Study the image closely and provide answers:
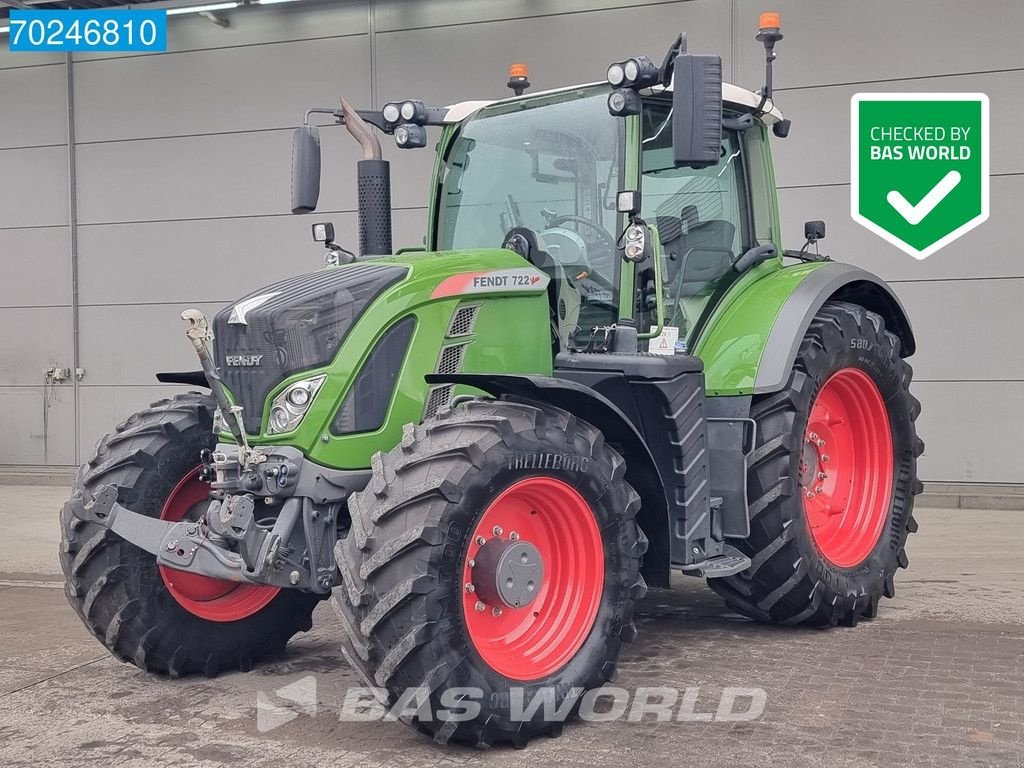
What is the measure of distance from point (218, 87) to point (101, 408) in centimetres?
373

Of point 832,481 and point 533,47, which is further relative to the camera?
point 533,47

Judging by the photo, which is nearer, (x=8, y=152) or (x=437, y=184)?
(x=437, y=184)

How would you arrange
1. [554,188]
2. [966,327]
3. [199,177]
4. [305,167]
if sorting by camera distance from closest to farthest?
[554,188] < [305,167] < [966,327] < [199,177]

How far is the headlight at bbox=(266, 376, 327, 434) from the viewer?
14.9 ft

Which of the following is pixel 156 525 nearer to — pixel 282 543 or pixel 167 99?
pixel 282 543

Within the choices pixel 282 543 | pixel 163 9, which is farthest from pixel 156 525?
pixel 163 9

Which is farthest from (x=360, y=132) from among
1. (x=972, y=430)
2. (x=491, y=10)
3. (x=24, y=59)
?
(x=24, y=59)

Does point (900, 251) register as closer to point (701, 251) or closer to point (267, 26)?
point (701, 251)

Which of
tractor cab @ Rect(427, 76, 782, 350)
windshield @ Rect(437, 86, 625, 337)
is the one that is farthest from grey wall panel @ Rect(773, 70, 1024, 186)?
windshield @ Rect(437, 86, 625, 337)

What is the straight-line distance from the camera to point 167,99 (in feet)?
43.7

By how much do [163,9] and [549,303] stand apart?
9.12 meters

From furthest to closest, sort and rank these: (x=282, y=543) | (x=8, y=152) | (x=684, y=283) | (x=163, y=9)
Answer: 1. (x=8, y=152)
2. (x=163, y=9)
3. (x=684, y=283)
4. (x=282, y=543)

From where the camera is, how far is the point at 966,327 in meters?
10.7

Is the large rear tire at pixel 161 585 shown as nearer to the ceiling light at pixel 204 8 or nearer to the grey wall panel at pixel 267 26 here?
the grey wall panel at pixel 267 26
